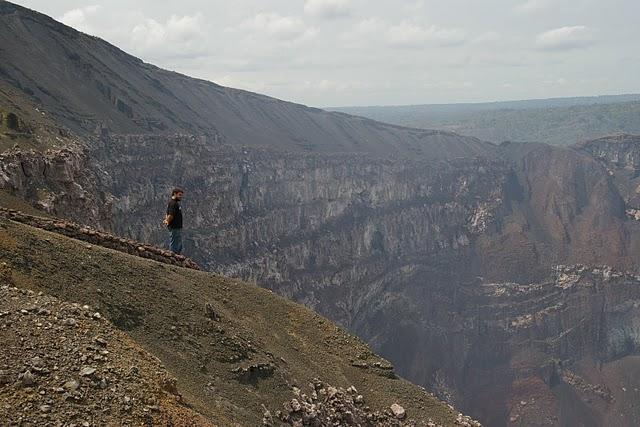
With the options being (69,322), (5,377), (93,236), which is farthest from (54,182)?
(5,377)

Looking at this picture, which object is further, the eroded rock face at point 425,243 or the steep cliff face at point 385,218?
the eroded rock face at point 425,243

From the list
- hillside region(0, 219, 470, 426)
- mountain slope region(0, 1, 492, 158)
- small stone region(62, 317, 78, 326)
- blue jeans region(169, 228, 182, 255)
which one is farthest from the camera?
mountain slope region(0, 1, 492, 158)

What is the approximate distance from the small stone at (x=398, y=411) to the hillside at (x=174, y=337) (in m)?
0.26

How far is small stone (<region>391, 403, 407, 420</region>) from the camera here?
20031 millimetres

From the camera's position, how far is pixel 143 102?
77.8 m

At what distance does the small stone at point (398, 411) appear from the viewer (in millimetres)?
20031

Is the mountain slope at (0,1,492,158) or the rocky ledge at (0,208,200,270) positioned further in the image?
the mountain slope at (0,1,492,158)

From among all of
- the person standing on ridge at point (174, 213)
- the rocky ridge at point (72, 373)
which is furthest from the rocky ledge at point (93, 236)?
the rocky ridge at point (72, 373)

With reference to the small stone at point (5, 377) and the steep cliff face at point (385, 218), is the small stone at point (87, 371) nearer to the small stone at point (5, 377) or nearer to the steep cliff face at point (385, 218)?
the small stone at point (5, 377)

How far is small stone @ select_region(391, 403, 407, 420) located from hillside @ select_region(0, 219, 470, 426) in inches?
10.3

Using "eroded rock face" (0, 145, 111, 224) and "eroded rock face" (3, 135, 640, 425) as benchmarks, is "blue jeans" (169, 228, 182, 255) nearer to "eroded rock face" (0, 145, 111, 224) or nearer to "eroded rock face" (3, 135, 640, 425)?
"eroded rock face" (0, 145, 111, 224)

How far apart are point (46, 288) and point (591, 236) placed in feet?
358

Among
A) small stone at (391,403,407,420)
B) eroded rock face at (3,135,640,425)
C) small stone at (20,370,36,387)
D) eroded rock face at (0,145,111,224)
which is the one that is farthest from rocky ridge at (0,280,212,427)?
eroded rock face at (3,135,640,425)

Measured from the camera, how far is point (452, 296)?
99.1 meters
